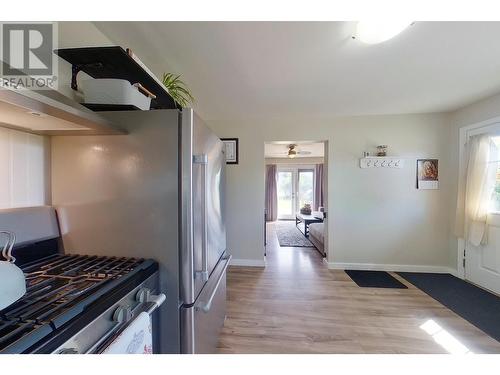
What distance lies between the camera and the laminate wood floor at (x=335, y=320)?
1660 mm

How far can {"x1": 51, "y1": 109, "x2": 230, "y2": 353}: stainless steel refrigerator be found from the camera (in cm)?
98

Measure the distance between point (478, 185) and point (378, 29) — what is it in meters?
2.70

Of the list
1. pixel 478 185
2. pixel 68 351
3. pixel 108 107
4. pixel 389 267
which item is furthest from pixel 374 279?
pixel 108 107

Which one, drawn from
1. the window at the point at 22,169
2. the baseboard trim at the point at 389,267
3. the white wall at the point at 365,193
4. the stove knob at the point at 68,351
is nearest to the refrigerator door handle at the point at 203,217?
the stove knob at the point at 68,351

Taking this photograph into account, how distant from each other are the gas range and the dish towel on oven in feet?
0.15

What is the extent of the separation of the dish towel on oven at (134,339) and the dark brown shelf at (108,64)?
1.18 m

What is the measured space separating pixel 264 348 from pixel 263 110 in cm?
278

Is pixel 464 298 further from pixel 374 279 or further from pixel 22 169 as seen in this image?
pixel 22 169


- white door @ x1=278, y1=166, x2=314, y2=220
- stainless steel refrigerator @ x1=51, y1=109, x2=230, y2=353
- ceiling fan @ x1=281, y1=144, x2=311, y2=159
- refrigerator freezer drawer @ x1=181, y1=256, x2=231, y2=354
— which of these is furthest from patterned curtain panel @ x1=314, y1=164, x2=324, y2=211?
stainless steel refrigerator @ x1=51, y1=109, x2=230, y2=353

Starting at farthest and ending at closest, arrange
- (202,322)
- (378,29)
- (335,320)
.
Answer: (335,320), (378,29), (202,322)

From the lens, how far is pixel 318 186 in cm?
807

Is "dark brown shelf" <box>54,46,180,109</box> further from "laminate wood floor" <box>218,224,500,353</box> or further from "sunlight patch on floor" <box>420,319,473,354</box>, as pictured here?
"sunlight patch on floor" <box>420,319,473,354</box>
